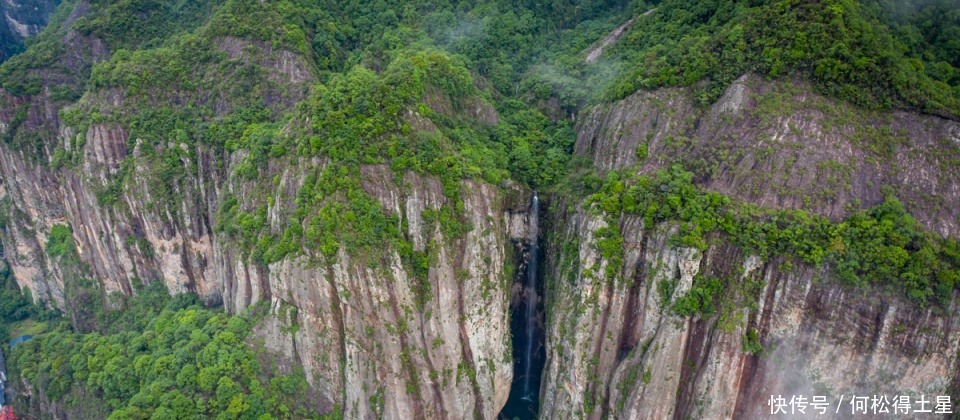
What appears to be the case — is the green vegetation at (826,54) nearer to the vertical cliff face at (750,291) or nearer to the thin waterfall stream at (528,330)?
the vertical cliff face at (750,291)

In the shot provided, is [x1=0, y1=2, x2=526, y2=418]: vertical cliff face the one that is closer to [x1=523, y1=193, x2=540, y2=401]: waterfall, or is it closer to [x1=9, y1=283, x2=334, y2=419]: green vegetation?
[x1=523, y1=193, x2=540, y2=401]: waterfall

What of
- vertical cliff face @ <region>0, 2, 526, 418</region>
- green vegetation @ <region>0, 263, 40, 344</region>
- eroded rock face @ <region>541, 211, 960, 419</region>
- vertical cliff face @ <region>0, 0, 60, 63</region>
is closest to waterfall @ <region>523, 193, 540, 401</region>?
vertical cliff face @ <region>0, 2, 526, 418</region>

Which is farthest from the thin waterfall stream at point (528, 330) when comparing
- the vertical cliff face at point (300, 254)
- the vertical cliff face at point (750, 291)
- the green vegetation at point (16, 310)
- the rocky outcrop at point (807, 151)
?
the green vegetation at point (16, 310)

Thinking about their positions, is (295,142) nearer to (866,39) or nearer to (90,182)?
(90,182)

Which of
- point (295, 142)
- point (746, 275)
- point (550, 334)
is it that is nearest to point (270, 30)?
point (295, 142)

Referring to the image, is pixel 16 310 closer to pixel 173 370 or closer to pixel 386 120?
pixel 173 370

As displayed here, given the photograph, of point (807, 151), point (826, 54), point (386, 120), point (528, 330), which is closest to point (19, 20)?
point (386, 120)
